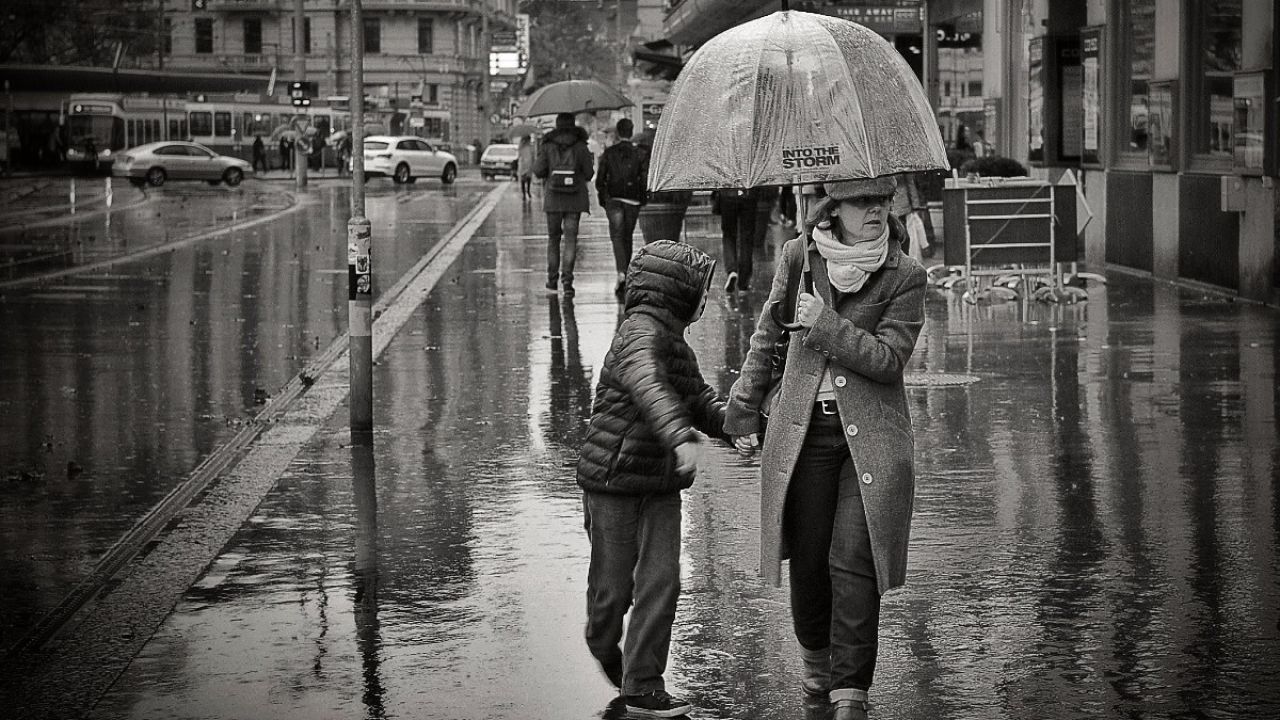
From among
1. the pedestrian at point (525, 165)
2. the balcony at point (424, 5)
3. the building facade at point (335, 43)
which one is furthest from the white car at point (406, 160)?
the balcony at point (424, 5)

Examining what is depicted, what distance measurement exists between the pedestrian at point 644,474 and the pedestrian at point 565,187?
45.3 ft

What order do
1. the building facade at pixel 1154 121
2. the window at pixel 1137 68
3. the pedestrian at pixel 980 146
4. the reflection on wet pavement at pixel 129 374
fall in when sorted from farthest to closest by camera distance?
the pedestrian at pixel 980 146 < the window at pixel 1137 68 < the building facade at pixel 1154 121 < the reflection on wet pavement at pixel 129 374

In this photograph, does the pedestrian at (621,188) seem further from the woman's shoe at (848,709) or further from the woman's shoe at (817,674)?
the woman's shoe at (848,709)

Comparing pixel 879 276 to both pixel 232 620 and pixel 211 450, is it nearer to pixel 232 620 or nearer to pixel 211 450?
pixel 232 620

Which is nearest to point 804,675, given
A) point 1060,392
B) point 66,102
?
point 1060,392

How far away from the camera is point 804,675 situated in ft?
19.1

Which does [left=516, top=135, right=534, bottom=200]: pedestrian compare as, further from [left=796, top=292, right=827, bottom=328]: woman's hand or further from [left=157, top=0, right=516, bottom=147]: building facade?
[left=157, top=0, right=516, bottom=147]: building facade

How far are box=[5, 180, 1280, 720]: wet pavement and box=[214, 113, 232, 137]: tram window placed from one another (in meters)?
70.0

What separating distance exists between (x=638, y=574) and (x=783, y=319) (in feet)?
2.80

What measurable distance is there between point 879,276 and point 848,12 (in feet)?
94.0

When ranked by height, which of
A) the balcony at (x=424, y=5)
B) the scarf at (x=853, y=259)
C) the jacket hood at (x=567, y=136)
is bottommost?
the scarf at (x=853, y=259)

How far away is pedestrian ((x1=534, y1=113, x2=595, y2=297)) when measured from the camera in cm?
1969

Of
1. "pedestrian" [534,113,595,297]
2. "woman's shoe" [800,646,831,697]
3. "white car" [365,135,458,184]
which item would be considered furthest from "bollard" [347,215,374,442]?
"white car" [365,135,458,184]

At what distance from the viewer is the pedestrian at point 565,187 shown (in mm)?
19688
